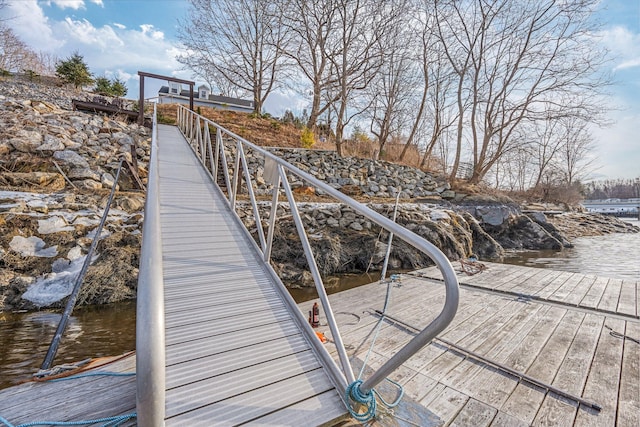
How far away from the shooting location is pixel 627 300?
3799 mm

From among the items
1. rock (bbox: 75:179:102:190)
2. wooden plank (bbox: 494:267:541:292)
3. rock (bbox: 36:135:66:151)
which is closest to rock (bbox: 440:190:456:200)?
wooden plank (bbox: 494:267:541:292)

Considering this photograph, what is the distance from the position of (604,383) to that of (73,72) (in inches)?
817

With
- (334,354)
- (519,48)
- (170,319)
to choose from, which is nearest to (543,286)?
(334,354)

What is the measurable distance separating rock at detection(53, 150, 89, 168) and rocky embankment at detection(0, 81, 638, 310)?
2 centimetres

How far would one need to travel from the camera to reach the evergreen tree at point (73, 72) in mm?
14641

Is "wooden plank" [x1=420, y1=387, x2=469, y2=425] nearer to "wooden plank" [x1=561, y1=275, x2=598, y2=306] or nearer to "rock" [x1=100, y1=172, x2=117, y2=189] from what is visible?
"wooden plank" [x1=561, y1=275, x2=598, y2=306]

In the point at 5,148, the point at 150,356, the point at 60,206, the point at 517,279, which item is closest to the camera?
the point at 150,356

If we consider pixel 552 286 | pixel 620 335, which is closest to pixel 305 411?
pixel 620 335

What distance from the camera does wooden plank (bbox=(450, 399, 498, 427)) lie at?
169 cm

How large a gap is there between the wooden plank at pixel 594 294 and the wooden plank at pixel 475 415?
9.17 feet

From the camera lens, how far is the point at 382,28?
1303cm

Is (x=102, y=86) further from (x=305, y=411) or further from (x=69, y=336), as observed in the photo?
(x=305, y=411)

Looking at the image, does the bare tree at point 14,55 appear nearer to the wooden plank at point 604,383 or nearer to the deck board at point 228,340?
the deck board at point 228,340

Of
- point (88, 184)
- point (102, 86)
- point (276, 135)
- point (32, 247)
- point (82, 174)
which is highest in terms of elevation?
point (102, 86)
